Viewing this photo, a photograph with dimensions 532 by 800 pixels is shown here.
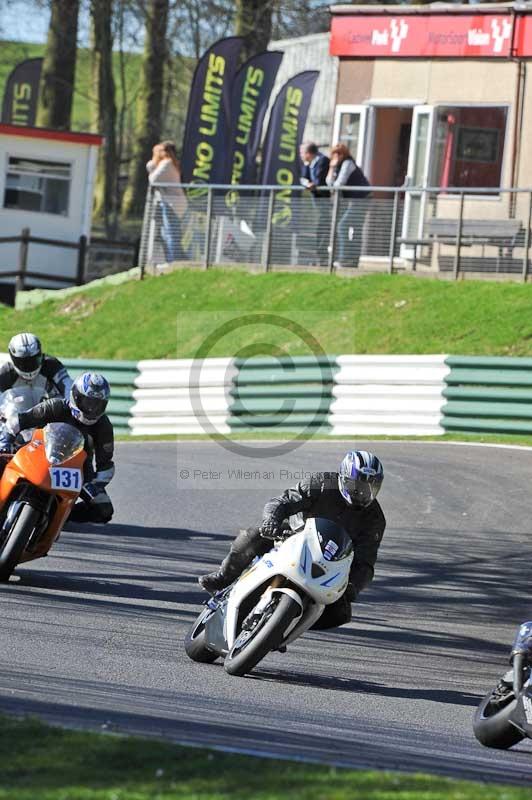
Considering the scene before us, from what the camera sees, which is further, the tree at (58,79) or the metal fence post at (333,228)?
the tree at (58,79)

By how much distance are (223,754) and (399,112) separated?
2104 centimetres

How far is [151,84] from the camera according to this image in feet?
138

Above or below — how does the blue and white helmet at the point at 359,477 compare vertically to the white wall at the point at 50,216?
below

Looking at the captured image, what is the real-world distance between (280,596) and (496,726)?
1.47m

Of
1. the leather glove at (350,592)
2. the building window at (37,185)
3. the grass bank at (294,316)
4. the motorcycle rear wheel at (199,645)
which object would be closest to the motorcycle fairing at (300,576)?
the leather glove at (350,592)

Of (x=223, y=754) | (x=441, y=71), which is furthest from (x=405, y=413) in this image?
(x=223, y=754)

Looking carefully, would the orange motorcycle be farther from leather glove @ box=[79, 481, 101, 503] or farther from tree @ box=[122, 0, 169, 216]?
tree @ box=[122, 0, 169, 216]

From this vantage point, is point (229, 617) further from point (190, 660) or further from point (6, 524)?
point (6, 524)

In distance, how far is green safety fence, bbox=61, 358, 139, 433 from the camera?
19.2m

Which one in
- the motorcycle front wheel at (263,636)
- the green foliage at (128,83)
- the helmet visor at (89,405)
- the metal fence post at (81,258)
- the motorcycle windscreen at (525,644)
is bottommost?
the motorcycle front wheel at (263,636)

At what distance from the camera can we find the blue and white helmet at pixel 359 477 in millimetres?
8000

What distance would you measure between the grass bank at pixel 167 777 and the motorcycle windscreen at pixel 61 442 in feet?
13.1

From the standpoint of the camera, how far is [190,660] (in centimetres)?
799

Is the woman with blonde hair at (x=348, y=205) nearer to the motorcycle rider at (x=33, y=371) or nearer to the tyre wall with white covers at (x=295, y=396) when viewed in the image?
the tyre wall with white covers at (x=295, y=396)
